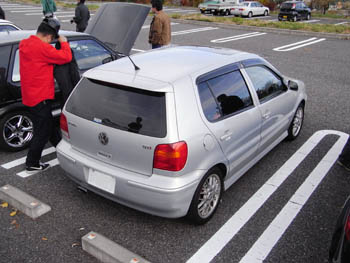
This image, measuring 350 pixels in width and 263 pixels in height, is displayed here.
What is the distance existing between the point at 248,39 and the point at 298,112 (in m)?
11.4

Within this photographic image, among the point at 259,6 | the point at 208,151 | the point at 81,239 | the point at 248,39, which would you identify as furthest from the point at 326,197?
the point at 259,6

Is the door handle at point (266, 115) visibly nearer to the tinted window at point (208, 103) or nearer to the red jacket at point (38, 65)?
the tinted window at point (208, 103)

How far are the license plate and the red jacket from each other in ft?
4.36

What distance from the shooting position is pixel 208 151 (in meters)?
3.29

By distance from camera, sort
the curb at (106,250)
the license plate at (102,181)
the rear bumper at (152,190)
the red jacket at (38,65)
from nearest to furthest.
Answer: the curb at (106,250) → the rear bumper at (152,190) → the license plate at (102,181) → the red jacket at (38,65)

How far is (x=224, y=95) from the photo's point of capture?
368cm

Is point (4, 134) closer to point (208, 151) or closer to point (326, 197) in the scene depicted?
point (208, 151)

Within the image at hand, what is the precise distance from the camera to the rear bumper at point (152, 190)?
9.98 feet

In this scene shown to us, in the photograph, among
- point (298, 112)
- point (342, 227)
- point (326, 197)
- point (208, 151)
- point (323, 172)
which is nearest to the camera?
point (342, 227)

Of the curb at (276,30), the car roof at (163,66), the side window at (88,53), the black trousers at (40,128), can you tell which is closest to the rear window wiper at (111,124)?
the car roof at (163,66)

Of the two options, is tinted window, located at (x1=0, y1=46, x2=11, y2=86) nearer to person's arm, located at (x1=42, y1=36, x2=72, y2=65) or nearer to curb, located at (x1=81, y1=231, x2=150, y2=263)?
person's arm, located at (x1=42, y1=36, x2=72, y2=65)

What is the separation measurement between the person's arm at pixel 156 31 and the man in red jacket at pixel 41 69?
4134 mm

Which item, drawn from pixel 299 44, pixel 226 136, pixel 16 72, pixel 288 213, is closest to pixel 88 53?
pixel 16 72

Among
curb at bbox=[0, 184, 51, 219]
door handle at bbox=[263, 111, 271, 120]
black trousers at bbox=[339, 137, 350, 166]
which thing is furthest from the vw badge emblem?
black trousers at bbox=[339, 137, 350, 166]
